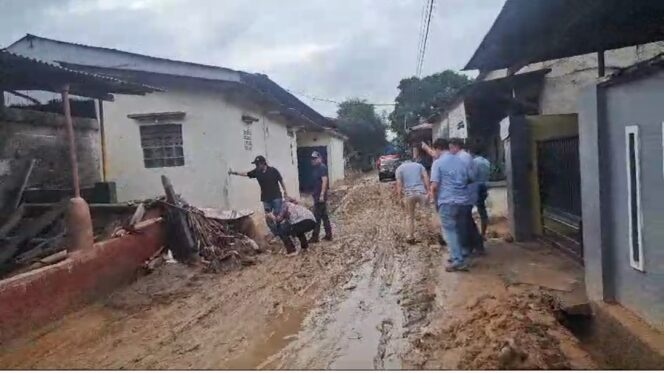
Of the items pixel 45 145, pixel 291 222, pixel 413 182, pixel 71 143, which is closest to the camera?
pixel 71 143

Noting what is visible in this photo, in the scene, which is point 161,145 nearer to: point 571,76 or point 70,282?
point 70,282

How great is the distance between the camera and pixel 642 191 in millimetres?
4191

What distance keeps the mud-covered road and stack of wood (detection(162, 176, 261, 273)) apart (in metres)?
0.38

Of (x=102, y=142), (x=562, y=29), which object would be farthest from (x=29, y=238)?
(x=562, y=29)

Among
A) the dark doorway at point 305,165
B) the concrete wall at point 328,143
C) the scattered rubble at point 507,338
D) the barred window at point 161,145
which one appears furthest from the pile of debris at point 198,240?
the concrete wall at point 328,143

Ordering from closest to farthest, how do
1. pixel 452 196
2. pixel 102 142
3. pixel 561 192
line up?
1. pixel 452 196
2. pixel 561 192
3. pixel 102 142

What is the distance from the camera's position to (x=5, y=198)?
8.82 m

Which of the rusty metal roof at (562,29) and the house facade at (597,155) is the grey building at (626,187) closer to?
the house facade at (597,155)

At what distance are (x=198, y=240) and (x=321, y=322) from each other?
3.89 metres

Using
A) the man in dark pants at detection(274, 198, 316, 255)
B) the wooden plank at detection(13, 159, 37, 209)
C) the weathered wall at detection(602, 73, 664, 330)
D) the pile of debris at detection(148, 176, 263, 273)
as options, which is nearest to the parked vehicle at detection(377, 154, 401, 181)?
the man in dark pants at detection(274, 198, 316, 255)

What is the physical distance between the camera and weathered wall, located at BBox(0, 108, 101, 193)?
29.7ft

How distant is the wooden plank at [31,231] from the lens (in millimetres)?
8023

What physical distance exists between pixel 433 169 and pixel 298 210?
294cm

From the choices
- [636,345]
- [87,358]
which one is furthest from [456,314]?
[87,358]
